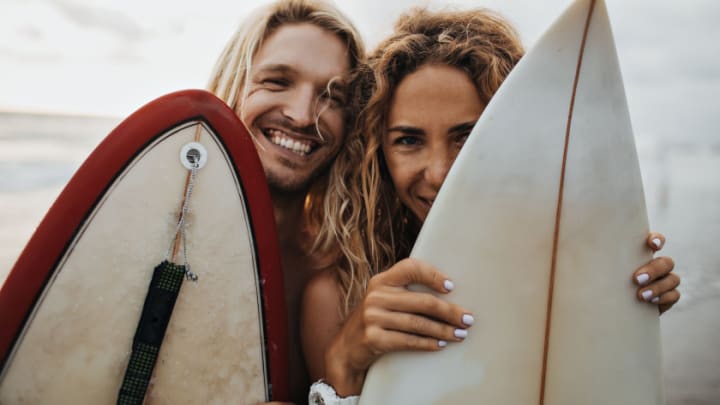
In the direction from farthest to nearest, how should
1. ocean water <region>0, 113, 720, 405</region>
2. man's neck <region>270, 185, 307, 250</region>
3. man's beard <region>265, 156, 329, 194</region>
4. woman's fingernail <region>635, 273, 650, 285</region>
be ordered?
ocean water <region>0, 113, 720, 405</region>
man's neck <region>270, 185, 307, 250</region>
man's beard <region>265, 156, 329, 194</region>
woman's fingernail <region>635, 273, 650, 285</region>

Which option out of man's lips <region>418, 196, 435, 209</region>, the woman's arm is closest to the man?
man's lips <region>418, 196, 435, 209</region>

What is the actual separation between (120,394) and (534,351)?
1276mm

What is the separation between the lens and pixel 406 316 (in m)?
1.49

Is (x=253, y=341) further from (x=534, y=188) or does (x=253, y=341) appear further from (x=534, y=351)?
(x=534, y=188)

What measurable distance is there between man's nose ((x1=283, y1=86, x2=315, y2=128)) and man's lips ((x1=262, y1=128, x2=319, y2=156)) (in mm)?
85

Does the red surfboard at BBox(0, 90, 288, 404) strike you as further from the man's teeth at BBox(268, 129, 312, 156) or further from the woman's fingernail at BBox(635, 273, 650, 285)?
the woman's fingernail at BBox(635, 273, 650, 285)

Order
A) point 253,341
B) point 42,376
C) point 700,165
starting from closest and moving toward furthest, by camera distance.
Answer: point 42,376 → point 253,341 → point 700,165

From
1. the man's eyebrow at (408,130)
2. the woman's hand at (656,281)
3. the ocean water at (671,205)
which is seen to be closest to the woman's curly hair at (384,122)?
the man's eyebrow at (408,130)

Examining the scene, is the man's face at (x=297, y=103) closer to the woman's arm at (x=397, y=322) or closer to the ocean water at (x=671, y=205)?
the woman's arm at (x=397, y=322)

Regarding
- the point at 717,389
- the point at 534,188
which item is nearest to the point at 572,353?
the point at 534,188

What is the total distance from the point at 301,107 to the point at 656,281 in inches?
56.9

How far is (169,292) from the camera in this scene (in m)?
1.80

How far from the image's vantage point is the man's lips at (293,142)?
2361 millimetres

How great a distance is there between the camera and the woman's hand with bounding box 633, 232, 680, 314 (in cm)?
161
